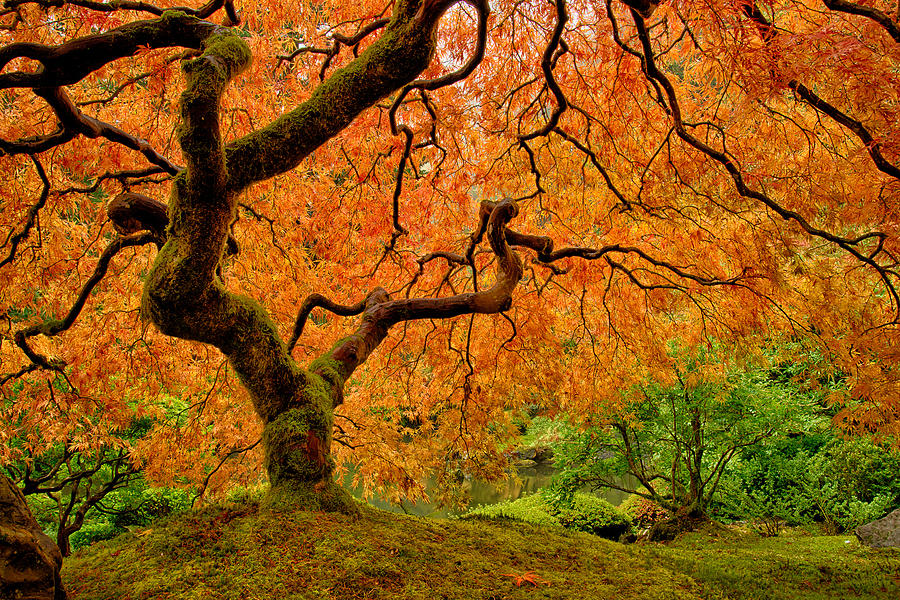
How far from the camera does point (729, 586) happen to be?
9.53 ft

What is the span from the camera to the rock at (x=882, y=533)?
5129 millimetres

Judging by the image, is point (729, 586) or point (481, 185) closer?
point (729, 586)

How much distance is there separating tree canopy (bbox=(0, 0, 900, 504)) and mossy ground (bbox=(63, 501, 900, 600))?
0.38 m

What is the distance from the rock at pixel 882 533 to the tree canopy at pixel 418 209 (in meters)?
2.54

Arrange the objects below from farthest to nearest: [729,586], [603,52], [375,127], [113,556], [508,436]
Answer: [508,436]
[375,127]
[603,52]
[729,586]
[113,556]

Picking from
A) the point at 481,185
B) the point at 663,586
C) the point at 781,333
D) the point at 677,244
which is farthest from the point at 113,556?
the point at 781,333

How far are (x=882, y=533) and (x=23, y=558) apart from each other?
7250 millimetres

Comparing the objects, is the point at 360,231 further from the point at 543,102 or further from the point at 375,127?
the point at 543,102

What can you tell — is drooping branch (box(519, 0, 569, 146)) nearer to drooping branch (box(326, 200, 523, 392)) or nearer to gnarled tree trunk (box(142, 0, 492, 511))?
drooping branch (box(326, 200, 523, 392))

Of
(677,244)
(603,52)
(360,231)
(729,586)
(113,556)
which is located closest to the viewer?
(113,556)

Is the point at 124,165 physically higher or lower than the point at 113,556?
higher

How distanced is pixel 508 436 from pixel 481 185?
2.39 meters

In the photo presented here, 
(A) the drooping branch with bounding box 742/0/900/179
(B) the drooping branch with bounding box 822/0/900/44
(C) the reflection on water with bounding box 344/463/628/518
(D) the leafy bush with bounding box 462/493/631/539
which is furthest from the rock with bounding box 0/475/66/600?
(C) the reflection on water with bounding box 344/463/628/518

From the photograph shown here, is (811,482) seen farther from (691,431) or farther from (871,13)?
(871,13)
